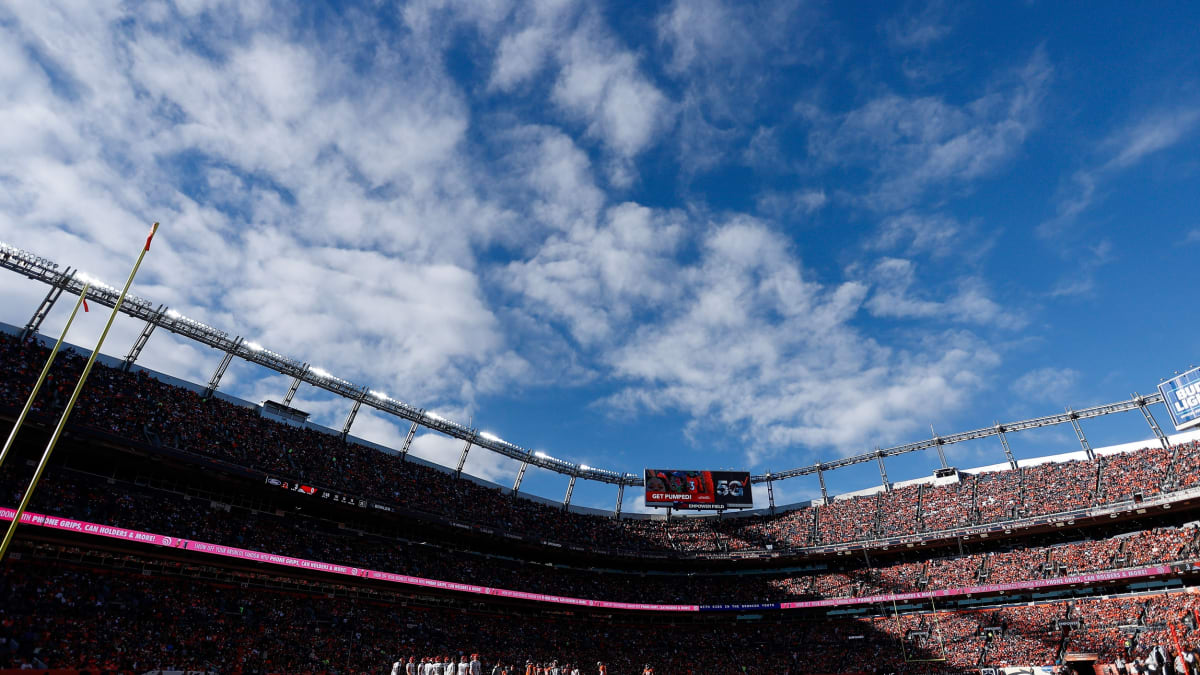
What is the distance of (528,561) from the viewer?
6075 centimetres

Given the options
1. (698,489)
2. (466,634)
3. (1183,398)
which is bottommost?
(466,634)

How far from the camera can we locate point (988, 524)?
53812 millimetres

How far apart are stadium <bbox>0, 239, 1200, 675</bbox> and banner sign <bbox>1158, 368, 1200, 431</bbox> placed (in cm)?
358

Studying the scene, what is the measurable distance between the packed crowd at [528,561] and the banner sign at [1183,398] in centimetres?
898

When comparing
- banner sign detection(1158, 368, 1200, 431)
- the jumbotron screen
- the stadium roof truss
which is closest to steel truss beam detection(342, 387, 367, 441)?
the stadium roof truss

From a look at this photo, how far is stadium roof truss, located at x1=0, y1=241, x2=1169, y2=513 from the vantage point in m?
38.3

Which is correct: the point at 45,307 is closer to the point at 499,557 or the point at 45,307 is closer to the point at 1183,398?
the point at 499,557

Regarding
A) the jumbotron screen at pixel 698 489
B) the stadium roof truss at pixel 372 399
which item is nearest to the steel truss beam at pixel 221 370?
the stadium roof truss at pixel 372 399

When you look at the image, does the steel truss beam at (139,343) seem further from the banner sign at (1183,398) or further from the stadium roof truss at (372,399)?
the banner sign at (1183,398)

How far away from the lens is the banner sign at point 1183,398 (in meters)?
45.2

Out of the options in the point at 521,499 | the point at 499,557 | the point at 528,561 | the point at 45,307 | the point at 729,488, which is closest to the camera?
the point at 45,307

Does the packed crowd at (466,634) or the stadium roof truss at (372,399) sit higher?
the stadium roof truss at (372,399)

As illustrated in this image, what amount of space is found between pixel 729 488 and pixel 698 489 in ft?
13.0

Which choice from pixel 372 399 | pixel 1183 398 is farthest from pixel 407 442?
pixel 1183 398
